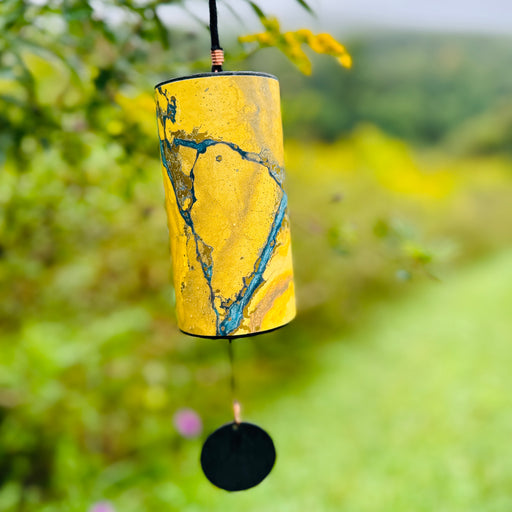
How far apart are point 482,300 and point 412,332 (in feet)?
3.18

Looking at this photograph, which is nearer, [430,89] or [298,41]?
[298,41]

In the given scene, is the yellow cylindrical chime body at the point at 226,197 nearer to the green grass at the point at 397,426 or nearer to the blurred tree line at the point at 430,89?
the green grass at the point at 397,426

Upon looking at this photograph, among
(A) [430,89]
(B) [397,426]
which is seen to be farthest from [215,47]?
(A) [430,89]

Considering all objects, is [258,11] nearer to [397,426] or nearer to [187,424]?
[187,424]

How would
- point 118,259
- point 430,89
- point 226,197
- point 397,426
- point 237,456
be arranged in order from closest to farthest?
point 226,197, point 237,456, point 118,259, point 397,426, point 430,89

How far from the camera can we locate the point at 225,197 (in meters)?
0.80

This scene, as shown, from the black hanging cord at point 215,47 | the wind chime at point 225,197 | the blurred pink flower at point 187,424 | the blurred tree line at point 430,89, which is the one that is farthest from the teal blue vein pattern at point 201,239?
the blurred tree line at point 430,89

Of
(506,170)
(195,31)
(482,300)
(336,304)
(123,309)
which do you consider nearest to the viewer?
(195,31)

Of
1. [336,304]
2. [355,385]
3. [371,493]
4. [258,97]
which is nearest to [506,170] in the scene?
[336,304]

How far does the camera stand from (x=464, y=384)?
301cm

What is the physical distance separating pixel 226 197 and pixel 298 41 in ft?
0.95

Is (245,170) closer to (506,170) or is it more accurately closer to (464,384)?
(464,384)

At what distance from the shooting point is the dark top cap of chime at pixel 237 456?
0.96 meters

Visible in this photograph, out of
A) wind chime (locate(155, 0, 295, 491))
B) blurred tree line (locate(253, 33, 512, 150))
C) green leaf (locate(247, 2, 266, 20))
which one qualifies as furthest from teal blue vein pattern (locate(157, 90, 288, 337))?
blurred tree line (locate(253, 33, 512, 150))
